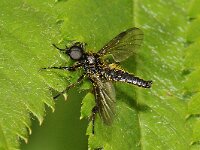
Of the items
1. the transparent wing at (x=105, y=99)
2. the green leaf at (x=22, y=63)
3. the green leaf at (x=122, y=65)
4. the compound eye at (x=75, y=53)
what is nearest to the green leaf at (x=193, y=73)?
the green leaf at (x=122, y=65)

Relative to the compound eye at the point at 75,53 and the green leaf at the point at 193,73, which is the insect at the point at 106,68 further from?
the green leaf at the point at 193,73

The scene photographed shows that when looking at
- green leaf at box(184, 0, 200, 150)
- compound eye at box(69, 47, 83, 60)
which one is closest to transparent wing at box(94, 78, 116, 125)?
compound eye at box(69, 47, 83, 60)

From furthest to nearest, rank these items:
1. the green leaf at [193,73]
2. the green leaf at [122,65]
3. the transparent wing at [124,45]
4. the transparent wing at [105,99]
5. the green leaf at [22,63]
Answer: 1. the transparent wing at [124,45]
2. the green leaf at [193,73]
3. the transparent wing at [105,99]
4. the green leaf at [122,65]
5. the green leaf at [22,63]

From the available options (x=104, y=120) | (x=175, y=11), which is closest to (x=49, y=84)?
(x=104, y=120)

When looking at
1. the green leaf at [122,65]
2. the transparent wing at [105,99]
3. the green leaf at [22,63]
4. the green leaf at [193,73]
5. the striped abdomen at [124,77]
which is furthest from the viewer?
the striped abdomen at [124,77]

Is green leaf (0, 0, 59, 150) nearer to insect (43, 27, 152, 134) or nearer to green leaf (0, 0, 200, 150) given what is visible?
green leaf (0, 0, 200, 150)

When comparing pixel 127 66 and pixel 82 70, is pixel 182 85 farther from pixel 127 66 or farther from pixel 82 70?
pixel 82 70
